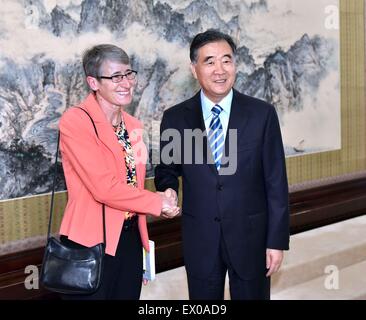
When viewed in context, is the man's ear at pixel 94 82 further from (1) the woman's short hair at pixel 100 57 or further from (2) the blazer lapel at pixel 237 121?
(2) the blazer lapel at pixel 237 121

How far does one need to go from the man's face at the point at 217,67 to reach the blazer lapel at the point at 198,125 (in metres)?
0.13

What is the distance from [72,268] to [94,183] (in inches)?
15.2

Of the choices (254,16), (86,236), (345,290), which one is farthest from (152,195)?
(254,16)

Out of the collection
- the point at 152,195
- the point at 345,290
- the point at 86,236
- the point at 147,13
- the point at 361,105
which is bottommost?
the point at 345,290

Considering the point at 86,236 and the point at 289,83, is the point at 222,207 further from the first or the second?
the point at 289,83

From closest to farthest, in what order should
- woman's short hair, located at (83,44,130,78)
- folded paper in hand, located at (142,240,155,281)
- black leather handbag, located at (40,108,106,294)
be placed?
black leather handbag, located at (40,108,106,294) < woman's short hair, located at (83,44,130,78) < folded paper in hand, located at (142,240,155,281)

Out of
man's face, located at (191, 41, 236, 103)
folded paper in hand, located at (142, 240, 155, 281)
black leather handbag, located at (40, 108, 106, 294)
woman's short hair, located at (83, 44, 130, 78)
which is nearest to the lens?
black leather handbag, located at (40, 108, 106, 294)

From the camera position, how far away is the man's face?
111 inches

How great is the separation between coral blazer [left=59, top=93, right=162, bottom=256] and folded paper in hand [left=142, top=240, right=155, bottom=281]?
0.30 metres

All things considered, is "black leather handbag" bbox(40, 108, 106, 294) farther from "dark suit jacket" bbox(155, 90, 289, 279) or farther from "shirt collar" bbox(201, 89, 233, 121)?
"shirt collar" bbox(201, 89, 233, 121)

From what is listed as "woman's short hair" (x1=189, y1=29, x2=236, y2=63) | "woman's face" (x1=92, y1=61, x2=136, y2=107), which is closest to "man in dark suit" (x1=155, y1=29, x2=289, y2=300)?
"woman's short hair" (x1=189, y1=29, x2=236, y2=63)

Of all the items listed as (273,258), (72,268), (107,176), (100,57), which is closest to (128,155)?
(107,176)

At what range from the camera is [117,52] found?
2.71 metres
